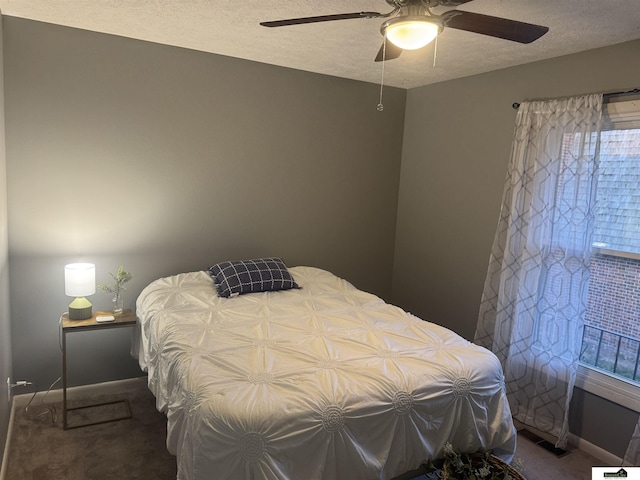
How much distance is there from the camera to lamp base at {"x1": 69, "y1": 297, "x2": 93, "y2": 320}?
9.47 feet

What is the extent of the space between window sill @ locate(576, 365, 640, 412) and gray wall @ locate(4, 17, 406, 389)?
2.09 meters

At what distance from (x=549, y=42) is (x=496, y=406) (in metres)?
2.10

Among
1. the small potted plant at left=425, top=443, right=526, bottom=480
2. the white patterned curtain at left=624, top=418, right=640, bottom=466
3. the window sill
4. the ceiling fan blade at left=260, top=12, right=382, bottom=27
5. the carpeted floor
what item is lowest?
the carpeted floor

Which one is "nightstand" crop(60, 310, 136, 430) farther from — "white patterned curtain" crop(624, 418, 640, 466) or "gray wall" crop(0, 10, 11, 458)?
"white patterned curtain" crop(624, 418, 640, 466)

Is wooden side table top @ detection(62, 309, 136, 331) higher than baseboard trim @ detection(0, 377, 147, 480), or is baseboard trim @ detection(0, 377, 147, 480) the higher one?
wooden side table top @ detection(62, 309, 136, 331)

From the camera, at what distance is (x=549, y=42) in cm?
270

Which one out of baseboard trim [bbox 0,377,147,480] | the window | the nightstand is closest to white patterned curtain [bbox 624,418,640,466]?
the window

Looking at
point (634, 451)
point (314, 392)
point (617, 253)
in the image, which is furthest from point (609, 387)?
point (314, 392)

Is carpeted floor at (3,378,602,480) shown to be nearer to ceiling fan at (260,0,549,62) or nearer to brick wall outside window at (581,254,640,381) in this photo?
brick wall outside window at (581,254,640,381)

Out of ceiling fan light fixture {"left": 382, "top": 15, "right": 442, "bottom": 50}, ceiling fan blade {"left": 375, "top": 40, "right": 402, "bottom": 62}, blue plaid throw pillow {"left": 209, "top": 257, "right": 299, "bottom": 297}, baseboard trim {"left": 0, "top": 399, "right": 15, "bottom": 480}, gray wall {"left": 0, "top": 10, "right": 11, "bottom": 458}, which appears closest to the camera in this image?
ceiling fan light fixture {"left": 382, "top": 15, "right": 442, "bottom": 50}

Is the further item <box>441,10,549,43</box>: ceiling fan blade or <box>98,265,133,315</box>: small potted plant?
<box>98,265,133,315</box>: small potted plant

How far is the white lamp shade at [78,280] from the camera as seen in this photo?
2.82 m

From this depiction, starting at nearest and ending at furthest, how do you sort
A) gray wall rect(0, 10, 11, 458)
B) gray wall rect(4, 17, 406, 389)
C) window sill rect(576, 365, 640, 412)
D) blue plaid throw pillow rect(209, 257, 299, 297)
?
gray wall rect(0, 10, 11, 458) → window sill rect(576, 365, 640, 412) → gray wall rect(4, 17, 406, 389) → blue plaid throw pillow rect(209, 257, 299, 297)

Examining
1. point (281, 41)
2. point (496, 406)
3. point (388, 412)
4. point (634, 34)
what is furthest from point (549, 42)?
point (388, 412)
